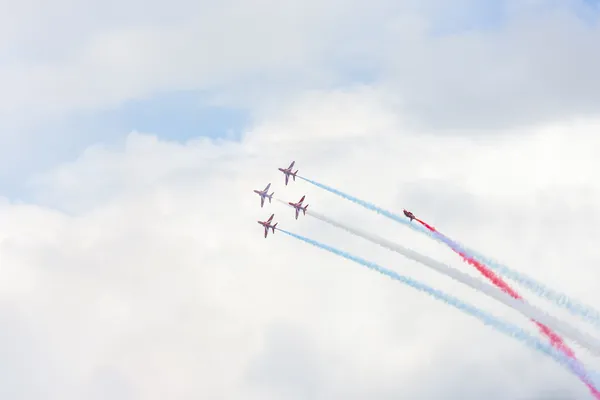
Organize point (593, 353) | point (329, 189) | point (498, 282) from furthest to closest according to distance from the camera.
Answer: point (329, 189)
point (498, 282)
point (593, 353)

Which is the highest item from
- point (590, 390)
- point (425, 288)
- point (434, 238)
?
point (434, 238)

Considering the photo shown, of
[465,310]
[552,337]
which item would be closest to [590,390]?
[552,337]

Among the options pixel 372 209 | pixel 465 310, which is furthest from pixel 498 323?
pixel 372 209

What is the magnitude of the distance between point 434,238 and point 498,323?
20.4 meters

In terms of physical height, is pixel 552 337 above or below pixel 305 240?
below

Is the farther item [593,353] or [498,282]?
[498,282]

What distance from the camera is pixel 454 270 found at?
556ft

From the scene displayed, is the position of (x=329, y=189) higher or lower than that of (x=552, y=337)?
higher

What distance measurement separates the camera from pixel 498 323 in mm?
166625

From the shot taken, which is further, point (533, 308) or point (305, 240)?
point (305, 240)

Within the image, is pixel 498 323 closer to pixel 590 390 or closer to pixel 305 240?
pixel 590 390

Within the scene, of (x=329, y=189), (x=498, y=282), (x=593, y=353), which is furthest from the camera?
(x=329, y=189)

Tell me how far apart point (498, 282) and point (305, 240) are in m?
38.7

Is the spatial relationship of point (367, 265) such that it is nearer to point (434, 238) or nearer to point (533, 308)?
point (434, 238)
